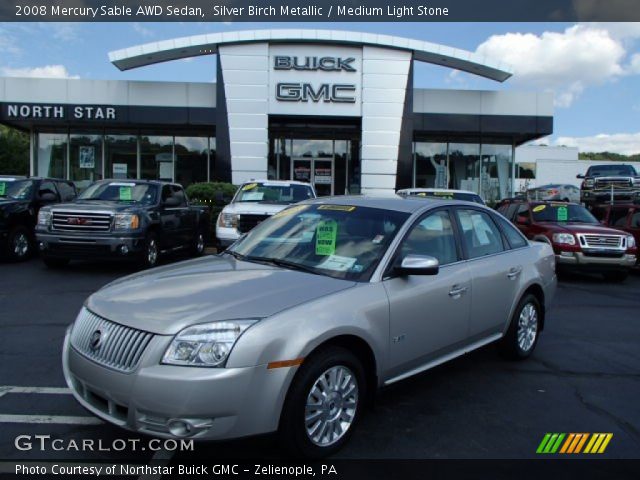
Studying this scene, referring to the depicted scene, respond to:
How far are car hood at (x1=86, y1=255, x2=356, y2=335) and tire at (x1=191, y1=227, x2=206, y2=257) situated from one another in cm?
896

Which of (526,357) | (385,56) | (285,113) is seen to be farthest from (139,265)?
(385,56)

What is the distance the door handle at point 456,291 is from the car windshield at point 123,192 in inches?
312

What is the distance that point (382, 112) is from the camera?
65.4ft

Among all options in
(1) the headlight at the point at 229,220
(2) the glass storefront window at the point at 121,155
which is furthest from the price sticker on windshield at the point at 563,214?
(2) the glass storefront window at the point at 121,155

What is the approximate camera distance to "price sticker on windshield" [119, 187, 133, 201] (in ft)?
36.0

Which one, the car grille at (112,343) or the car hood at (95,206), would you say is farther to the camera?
the car hood at (95,206)

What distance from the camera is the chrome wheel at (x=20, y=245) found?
37.3 feet

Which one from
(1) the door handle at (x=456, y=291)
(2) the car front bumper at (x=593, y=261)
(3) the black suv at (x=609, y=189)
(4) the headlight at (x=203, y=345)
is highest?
(3) the black suv at (x=609, y=189)

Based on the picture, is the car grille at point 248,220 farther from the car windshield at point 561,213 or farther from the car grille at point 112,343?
the car grille at point 112,343

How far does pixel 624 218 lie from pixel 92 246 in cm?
1217

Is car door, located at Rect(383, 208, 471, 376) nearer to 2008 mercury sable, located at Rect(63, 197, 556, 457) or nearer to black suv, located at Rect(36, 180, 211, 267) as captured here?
2008 mercury sable, located at Rect(63, 197, 556, 457)

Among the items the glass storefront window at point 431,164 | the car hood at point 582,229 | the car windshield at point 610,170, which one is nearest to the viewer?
the car hood at point 582,229

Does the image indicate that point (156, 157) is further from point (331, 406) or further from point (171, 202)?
point (331, 406)

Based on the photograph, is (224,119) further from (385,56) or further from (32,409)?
(32,409)
